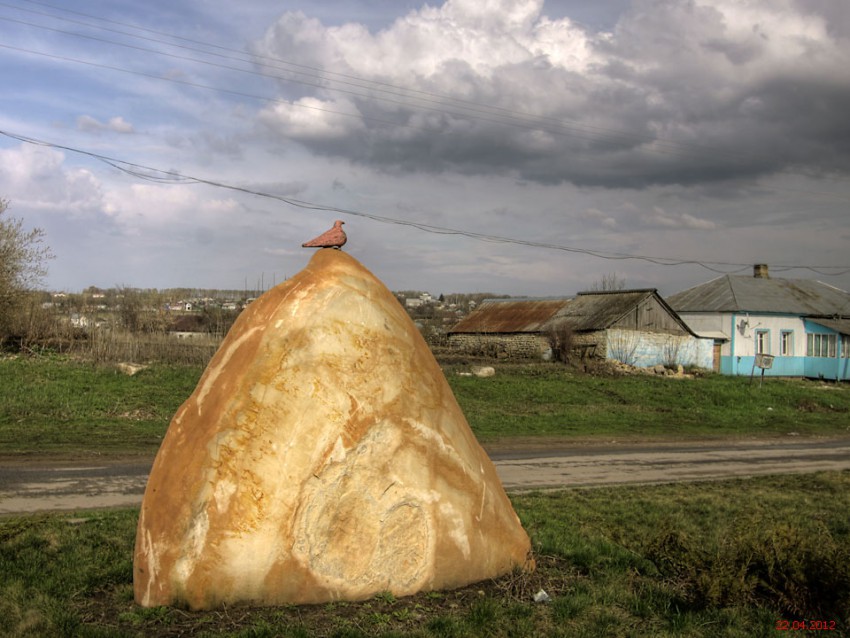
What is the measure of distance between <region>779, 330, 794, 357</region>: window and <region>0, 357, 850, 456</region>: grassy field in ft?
34.5

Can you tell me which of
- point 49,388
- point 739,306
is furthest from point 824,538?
point 739,306

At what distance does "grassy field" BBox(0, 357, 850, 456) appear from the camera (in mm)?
15891

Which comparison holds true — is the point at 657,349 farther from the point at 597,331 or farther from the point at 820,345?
the point at 820,345

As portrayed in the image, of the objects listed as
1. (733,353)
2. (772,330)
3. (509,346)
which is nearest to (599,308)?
(509,346)

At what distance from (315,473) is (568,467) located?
970 cm

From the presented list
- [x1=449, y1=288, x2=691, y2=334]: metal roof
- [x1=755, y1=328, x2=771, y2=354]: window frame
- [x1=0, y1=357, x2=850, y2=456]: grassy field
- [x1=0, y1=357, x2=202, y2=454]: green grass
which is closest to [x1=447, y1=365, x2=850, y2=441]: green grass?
[x1=0, y1=357, x2=850, y2=456]: grassy field

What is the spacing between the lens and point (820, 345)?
4106 centimetres

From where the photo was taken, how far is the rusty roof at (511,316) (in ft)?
124

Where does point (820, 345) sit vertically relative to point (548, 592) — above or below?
above

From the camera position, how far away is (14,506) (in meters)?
9.31

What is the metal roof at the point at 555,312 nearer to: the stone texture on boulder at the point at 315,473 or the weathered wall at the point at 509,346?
the weathered wall at the point at 509,346

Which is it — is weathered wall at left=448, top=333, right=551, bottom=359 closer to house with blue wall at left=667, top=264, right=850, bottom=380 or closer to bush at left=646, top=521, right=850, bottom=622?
house with blue wall at left=667, top=264, right=850, bottom=380

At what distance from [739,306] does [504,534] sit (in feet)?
124

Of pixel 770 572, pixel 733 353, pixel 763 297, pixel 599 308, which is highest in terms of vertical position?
pixel 763 297
